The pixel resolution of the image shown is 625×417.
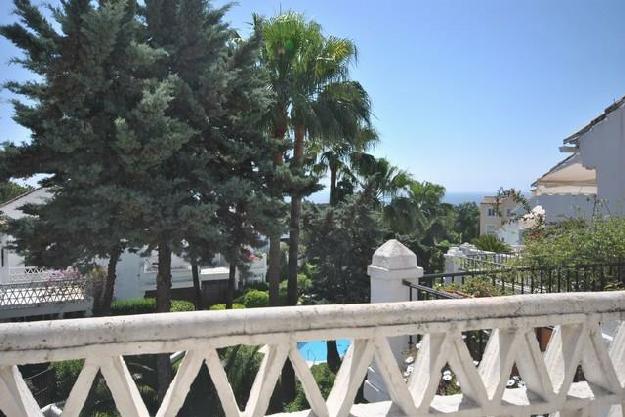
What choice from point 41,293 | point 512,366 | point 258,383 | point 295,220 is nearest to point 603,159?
point 295,220

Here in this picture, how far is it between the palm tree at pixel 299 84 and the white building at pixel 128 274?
419 centimetres

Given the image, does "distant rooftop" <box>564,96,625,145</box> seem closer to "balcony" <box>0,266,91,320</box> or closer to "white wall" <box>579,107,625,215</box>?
"white wall" <box>579,107,625,215</box>

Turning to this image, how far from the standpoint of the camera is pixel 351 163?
770 inches

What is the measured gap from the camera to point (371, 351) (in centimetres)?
200

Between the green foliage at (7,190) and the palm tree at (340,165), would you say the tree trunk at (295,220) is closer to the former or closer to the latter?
the palm tree at (340,165)

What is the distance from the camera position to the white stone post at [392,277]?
5.80 m

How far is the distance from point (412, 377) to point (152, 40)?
12720mm

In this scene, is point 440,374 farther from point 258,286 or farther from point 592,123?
point 258,286

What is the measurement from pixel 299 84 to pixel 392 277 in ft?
34.4

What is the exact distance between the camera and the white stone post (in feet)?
19.0

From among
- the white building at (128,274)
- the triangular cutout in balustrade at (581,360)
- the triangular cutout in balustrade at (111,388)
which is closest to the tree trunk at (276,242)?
the white building at (128,274)

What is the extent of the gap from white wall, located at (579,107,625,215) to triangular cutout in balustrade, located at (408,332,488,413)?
1029cm

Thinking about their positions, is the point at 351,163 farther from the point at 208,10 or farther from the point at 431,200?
the point at 431,200

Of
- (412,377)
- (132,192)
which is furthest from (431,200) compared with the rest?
(412,377)
